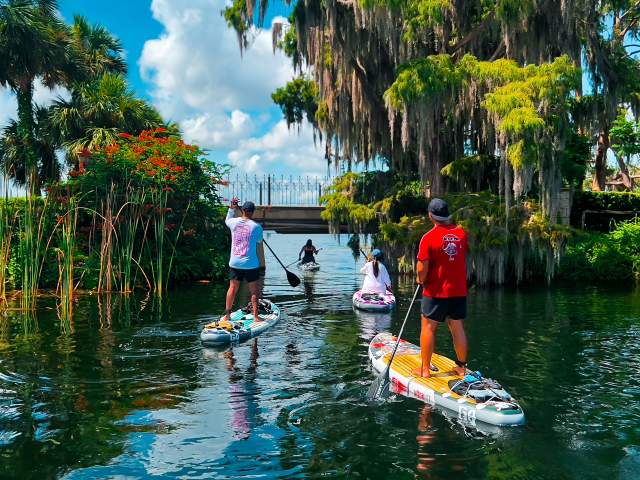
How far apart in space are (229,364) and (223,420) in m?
2.62

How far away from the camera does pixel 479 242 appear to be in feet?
65.2

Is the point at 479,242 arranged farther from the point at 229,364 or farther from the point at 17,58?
the point at 17,58

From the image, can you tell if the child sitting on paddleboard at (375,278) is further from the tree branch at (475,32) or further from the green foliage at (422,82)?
the tree branch at (475,32)

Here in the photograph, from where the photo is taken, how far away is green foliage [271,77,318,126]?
27641 millimetres

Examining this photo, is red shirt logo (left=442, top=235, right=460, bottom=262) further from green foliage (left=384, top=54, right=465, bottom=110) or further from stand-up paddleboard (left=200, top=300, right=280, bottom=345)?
green foliage (left=384, top=54, right=465, bottom=110)

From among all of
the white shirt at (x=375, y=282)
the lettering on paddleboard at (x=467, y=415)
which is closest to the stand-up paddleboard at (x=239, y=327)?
the white shirt at (x=375, y=282)

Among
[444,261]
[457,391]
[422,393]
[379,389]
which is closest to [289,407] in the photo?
[379,389]

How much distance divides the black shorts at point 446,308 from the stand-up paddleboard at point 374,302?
7098mm

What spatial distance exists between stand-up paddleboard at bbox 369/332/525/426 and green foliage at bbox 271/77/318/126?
20.4 m

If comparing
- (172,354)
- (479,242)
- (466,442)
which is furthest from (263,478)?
(479,242)

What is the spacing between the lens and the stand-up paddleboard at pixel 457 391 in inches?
254

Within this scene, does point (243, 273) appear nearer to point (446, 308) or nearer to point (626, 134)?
point (446, 308)

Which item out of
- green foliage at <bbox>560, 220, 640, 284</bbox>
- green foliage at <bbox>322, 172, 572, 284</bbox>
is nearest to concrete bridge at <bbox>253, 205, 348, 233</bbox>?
green foliage at <bbox>322, 172, 572, 284</bbox>

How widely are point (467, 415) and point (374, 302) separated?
25.7ft
